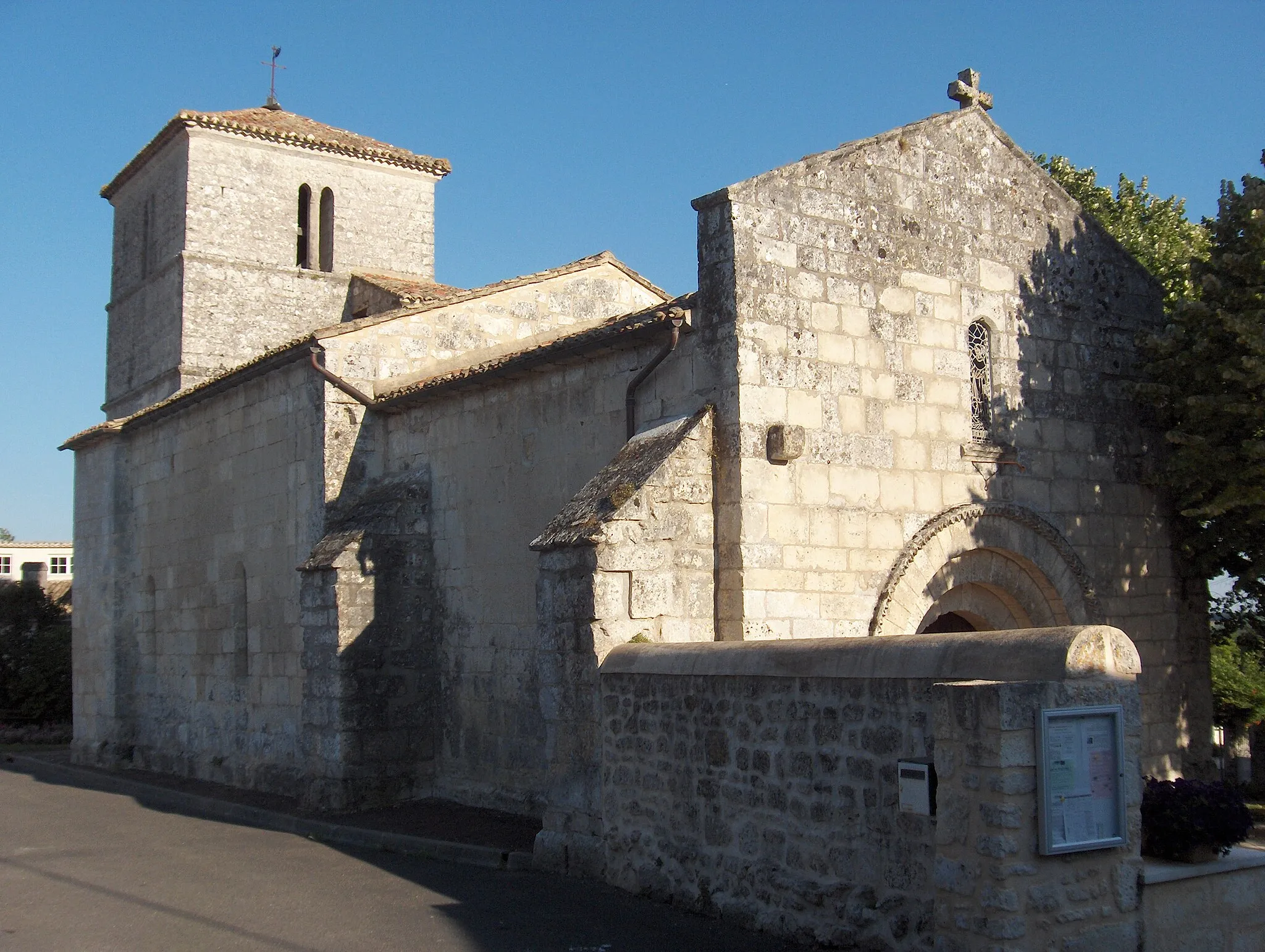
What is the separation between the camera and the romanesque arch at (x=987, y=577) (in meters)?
10.0

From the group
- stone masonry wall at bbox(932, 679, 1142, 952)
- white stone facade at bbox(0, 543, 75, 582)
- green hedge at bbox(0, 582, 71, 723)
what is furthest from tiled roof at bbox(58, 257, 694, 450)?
white stone facade at bbox(0, 543, 75, 582)

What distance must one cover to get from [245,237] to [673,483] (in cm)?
1560

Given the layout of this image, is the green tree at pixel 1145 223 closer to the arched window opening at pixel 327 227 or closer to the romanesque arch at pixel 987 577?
the romanesque arch at pixel 987 577

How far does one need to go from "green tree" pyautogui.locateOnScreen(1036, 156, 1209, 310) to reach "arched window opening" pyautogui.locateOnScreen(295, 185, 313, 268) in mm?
13033

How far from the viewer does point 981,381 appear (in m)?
10.8

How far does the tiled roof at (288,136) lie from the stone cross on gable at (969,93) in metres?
14.7

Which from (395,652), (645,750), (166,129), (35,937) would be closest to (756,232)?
(645,750)

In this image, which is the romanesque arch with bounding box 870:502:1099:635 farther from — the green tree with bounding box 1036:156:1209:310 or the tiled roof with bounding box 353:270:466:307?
the tiled roof with bounding box 353:270:466:307

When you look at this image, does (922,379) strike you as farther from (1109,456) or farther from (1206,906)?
(1206,906)

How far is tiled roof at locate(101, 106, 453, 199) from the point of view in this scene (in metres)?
21.9

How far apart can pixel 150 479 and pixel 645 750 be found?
13.0 meters

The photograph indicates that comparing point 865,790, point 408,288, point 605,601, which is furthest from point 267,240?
point 865,790

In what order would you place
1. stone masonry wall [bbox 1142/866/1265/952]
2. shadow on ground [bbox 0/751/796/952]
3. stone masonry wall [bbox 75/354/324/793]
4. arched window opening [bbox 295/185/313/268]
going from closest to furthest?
stone masonry wall [bbox 1142/866/1265/952], shadow on ground [bbox 0/751/796/952], stone masonry wall [bbox 75/354/324/793], arched window opening [bbox 295/185/313/268]

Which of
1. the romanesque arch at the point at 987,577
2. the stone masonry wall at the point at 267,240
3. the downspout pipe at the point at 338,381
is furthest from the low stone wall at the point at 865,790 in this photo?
the stone masonry wall at the point at 267,240
